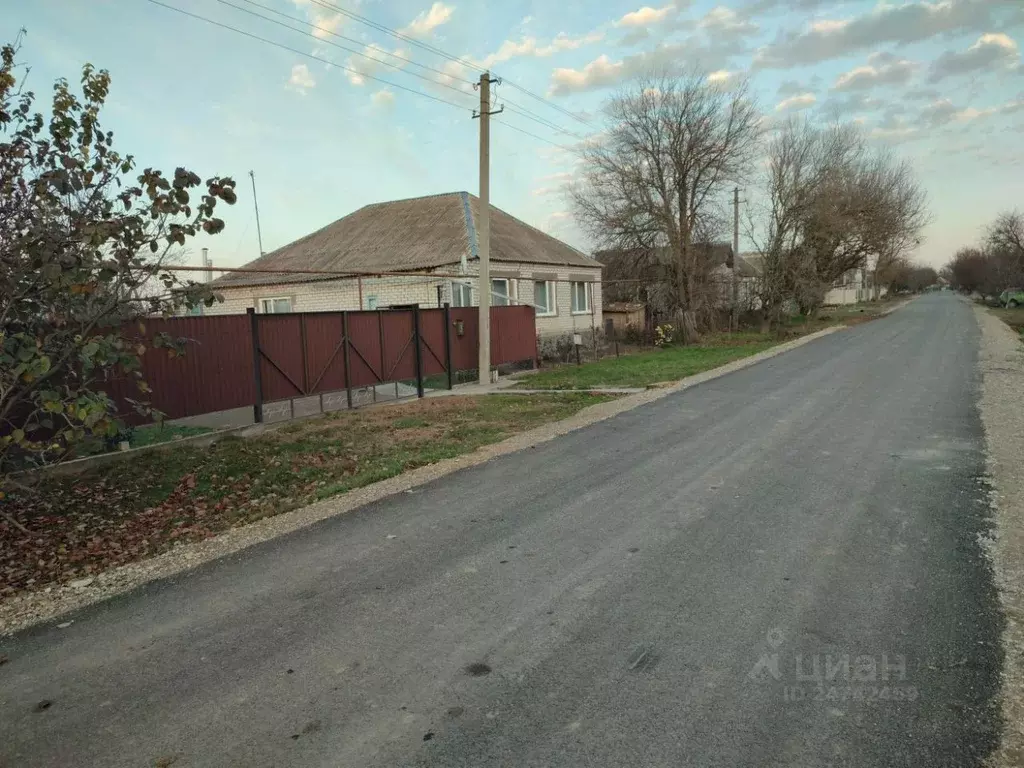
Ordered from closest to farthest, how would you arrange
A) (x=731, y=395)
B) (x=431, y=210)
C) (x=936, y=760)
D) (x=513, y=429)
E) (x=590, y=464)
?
(x=936, y=760) → (x=590, y=464) → (x=513, y=429) → (x=731, y=395) → (x=431, y=210)

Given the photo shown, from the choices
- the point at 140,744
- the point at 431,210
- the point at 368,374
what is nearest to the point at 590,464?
the point at 140,744

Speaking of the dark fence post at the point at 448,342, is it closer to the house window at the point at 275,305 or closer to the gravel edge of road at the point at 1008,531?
the house window at the point at 275,305

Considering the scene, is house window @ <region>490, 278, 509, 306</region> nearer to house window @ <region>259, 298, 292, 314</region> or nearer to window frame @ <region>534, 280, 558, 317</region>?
window frame @ <region>534, 280, 558, 317</region>

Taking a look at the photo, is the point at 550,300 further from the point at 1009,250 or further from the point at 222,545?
the point at 1009,250

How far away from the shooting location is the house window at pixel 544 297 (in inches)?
912

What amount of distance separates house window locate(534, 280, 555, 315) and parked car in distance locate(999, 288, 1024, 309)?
46.5m

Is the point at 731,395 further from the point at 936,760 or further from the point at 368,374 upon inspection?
the point at 936,760

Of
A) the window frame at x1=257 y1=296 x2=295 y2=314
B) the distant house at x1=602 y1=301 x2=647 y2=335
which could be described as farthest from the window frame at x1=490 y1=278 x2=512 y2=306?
the distant house at x1=602 y1=301 x2=647 y2=335

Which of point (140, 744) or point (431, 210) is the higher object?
point (431, 210)

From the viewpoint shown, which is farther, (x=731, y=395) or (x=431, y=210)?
(x=431, y=210)

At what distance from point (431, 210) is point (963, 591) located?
22.1 metres

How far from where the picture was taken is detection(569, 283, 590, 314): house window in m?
25.4

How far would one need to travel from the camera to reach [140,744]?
9.35ft

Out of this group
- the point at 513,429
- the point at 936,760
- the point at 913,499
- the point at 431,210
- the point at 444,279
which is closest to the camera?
the point at 936,760
